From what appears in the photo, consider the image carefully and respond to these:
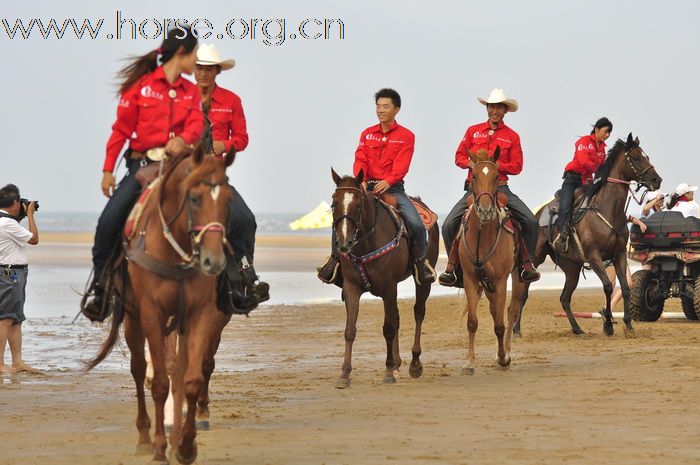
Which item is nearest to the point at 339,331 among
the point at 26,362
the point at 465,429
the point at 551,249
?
the point at 551,249

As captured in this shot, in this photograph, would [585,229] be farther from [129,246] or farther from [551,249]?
[129,246]

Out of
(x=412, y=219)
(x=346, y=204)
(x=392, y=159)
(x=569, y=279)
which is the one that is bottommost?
(x=569, y=279)

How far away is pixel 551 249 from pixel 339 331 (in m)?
3.78

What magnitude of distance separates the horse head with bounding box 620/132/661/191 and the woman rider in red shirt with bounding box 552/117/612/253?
1.59 ft

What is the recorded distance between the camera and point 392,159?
14.6 meters

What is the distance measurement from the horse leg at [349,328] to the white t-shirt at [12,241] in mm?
3871

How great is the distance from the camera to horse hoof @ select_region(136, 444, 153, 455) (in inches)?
357

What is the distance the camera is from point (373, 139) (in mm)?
14695

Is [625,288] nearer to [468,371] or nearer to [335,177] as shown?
[468,371]

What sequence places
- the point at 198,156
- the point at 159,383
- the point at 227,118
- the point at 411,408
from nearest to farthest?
the point at 198,156, the point at 159,383, the point at 411,408, the point at 227,118

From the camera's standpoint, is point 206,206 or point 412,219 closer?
point 206,206

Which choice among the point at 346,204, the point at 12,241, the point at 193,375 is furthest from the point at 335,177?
the point at 193,375

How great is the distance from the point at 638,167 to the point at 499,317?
5.44m

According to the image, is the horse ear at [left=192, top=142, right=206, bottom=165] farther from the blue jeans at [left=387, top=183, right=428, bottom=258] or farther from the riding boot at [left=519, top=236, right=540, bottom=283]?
the riding boot at [left=519, top=236, right=540, bottom=283]
